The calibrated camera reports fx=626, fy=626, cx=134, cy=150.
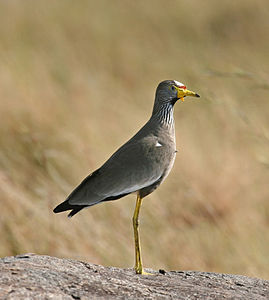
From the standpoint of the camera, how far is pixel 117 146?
18.5ft

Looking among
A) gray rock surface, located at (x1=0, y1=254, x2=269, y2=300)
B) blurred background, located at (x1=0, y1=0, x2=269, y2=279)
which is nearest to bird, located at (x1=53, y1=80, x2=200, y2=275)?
gray rock surface, located at (x1=0, y1=254, x2=269, y2=300)

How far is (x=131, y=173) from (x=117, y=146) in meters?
2.45

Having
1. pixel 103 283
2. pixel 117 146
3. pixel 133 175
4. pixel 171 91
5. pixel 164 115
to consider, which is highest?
pixel 117 146

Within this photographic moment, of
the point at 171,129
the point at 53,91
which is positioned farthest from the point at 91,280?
the point at 53,91

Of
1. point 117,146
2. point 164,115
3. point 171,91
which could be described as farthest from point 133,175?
point 117,146

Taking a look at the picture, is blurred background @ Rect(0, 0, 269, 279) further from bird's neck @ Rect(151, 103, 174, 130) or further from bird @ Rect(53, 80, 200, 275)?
bird @ Rect(53, 80, 200, 275)

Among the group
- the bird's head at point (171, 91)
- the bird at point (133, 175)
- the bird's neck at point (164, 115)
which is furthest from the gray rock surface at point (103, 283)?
the bird's head at point (171, 91)

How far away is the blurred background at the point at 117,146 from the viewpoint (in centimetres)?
430

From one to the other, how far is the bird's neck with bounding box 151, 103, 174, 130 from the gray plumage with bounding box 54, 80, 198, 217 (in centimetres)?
6

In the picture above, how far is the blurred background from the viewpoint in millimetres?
4301

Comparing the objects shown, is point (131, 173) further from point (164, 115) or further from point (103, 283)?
point (103, 283)

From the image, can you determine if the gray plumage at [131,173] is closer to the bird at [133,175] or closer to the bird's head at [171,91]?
the bird at [133,175]

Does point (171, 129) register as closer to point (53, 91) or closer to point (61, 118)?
point (61, 118)

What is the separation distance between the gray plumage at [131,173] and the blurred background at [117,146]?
60 cm
